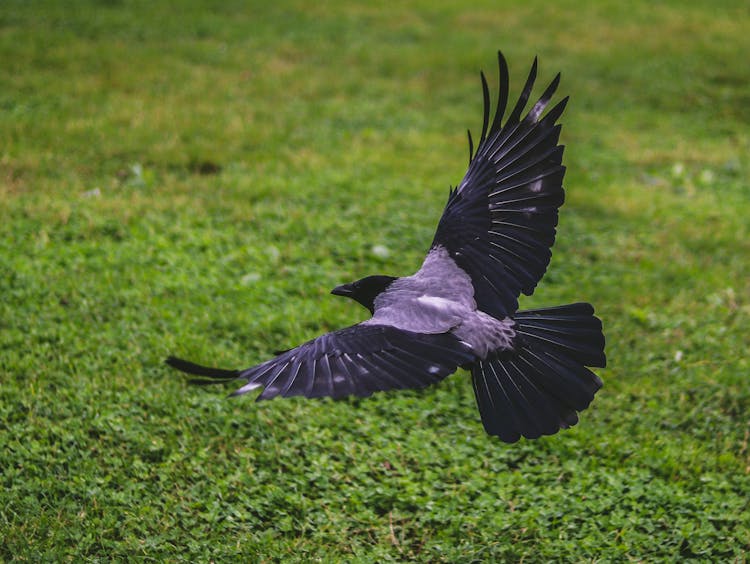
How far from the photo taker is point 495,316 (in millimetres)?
4238

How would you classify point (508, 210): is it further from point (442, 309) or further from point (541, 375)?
point (541, 375)

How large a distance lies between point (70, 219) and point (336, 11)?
9930mm

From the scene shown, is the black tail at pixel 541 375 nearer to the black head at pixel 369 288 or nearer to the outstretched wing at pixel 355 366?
the outstretched wing at pixel 355 366

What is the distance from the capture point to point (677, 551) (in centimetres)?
418

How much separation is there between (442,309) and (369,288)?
51 cm

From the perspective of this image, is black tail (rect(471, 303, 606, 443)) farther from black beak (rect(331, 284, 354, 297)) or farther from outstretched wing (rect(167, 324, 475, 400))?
black beak (rect(331, 284, 354, 297))

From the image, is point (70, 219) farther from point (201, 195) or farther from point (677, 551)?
point (677, 551)

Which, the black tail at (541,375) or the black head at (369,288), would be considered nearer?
the black tail at (541,375)

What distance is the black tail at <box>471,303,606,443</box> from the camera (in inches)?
152

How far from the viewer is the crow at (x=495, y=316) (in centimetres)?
352

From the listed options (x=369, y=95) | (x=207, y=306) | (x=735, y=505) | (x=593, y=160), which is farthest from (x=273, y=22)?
(x=735, y=505)

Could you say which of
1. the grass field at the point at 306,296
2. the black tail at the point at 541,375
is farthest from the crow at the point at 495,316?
the grass field at the point at 306,296

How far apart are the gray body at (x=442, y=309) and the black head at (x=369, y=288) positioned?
0.05 metres

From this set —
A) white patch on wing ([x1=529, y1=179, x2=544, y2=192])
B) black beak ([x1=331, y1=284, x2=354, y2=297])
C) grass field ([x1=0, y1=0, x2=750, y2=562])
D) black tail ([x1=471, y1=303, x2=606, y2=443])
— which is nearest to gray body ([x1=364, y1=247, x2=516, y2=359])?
black tail ([x1=471, y1=303, x2=606, y2=443])
